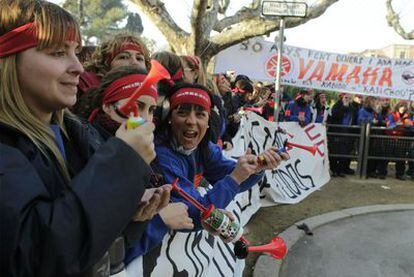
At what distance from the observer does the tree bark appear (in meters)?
9.83

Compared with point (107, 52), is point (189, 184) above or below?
below

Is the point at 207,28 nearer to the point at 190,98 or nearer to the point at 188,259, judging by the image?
the point at 190,98

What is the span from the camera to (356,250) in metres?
4.60

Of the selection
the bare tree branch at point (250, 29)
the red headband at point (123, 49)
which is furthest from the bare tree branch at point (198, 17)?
the red headband at point (123, 49)

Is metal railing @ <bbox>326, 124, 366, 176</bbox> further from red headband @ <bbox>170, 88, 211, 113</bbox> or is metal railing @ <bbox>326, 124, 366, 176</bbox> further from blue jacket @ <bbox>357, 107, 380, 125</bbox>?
red headband @ <bbox>170, 88, 211, 113</bbox>

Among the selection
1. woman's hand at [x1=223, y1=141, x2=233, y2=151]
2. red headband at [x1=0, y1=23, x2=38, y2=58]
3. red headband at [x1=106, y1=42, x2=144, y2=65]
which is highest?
red headband at [x1=106, y1=42, x2=144, y2=65]

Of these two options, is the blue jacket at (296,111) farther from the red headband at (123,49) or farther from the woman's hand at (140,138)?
the woman's hand at (140,138)

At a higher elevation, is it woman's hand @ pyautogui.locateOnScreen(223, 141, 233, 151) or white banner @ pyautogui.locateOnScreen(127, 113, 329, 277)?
woman's hand @ pyautogui.locateOnScreen(223, 141, 233, 151)

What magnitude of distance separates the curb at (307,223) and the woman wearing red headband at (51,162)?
9.53 ft

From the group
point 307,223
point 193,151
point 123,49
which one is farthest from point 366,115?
point 193,151

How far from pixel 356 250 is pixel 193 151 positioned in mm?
3167

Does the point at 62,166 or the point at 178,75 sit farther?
the point at 178,75

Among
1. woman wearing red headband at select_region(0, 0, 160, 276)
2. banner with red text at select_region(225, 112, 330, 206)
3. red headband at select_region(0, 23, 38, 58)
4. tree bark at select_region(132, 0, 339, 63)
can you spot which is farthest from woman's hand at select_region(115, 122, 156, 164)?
tree bark at select_region(132, 0, 339, 63)

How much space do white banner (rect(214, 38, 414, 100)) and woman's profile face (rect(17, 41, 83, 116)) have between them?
24.4 ft
